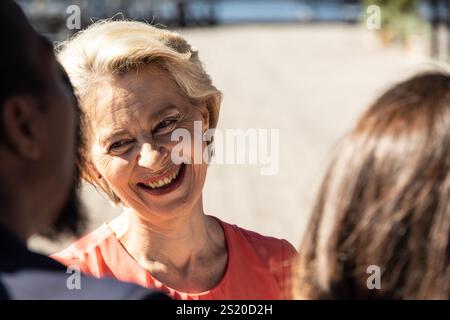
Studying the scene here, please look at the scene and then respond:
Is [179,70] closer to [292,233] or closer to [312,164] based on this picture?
[292,233]

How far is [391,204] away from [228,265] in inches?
33.9

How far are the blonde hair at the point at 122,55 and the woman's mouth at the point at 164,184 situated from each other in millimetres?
142

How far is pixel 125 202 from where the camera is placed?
193cm

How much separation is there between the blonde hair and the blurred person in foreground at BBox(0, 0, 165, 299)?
2.53 feet

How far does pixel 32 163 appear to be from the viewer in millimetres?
984

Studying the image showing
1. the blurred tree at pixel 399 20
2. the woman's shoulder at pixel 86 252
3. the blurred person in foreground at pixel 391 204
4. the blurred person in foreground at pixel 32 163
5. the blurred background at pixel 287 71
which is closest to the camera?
the blurred person in foreground at pixel 32 163

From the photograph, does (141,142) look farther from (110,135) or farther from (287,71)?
(287,71)

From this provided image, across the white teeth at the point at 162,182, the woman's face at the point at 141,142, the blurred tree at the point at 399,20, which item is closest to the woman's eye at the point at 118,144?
the woman's face at the point at 141,142

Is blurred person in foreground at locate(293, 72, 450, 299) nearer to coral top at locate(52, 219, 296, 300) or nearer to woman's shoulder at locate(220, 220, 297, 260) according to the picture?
coral top at locate(52, 219, 296, 300)

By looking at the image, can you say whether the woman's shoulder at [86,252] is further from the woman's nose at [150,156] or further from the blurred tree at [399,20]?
the blurred tree at [399,20]

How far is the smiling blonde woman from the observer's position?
72.9 inches

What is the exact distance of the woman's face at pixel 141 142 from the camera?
187 cm

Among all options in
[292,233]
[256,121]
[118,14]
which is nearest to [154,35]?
[118,14]

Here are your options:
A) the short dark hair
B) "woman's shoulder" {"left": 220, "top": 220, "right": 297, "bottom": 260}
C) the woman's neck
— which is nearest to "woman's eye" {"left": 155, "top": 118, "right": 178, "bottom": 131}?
the woman's neck
